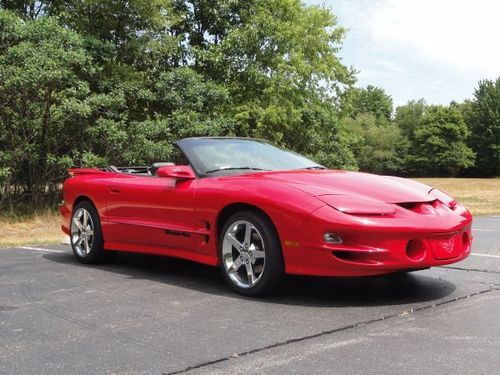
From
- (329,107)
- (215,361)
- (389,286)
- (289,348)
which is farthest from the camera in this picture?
(329,107)

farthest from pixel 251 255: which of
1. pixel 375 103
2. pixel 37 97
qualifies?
pixel 375 103

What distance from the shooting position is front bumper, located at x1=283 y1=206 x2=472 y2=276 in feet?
13.6

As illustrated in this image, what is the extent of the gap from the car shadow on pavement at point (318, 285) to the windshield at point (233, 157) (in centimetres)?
101

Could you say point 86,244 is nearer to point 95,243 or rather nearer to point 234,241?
point 95,243

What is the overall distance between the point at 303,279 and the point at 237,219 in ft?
3.32

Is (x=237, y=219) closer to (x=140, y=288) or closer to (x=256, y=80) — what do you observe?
(x=140, y=288)

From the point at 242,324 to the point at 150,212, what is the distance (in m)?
1.98

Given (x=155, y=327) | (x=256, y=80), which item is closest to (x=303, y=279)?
(x=155, y=327)

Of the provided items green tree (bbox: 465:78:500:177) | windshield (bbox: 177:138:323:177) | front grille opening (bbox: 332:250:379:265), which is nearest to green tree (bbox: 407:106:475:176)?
green tree (bbox: 465:78:500:177)

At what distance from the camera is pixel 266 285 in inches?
175

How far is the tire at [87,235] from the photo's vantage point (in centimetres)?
616

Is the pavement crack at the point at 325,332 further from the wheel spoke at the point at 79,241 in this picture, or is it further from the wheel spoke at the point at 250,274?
the wheel spoke at the point at 79,241

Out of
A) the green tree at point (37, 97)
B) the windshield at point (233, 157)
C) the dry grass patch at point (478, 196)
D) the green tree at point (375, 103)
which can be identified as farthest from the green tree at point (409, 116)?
the windshield at point (233, 157)

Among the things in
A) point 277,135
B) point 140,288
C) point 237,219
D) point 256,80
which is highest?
point 256,80
